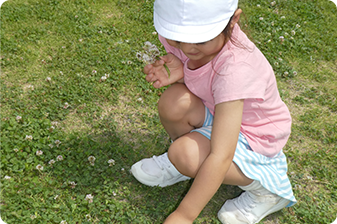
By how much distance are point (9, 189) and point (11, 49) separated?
2277 millimetres

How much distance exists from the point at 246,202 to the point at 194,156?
79cm

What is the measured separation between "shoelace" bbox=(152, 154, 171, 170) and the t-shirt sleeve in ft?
3.66

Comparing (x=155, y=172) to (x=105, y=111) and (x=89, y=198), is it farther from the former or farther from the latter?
(x=105, y=111)

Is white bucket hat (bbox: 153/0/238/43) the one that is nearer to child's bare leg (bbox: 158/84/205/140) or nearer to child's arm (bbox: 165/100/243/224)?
child's arm (bbox: 165/100/243/224)

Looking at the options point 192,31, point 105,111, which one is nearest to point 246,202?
point 192,31

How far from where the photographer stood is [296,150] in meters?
3.83

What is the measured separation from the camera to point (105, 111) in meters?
3.94

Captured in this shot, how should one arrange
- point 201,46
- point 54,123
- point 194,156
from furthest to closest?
point 54,123
point 194,156
point 201,46

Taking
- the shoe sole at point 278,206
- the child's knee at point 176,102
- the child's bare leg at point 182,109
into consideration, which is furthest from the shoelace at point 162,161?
the shoe sole at point 278,206

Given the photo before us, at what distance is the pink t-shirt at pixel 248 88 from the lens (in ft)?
7.77

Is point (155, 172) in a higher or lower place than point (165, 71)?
lower

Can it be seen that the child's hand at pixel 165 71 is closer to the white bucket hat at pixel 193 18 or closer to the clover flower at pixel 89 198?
the white bucket hat at pixel 193 18

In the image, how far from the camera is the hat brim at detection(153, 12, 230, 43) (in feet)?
6.87

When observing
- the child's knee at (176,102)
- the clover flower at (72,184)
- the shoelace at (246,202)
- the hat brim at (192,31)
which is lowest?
the clover flower at (72,184)
